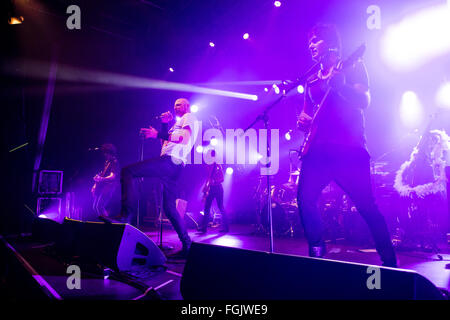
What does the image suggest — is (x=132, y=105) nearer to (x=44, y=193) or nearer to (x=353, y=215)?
(x=44, y=193)

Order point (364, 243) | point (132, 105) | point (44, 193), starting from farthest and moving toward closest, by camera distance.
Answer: point (132, 105) < point (44, 193) < point (364, 243)

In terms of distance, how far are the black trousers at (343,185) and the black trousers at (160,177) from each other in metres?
1.79

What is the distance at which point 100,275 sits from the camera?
8.38 ft

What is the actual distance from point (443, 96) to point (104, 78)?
31.7ft

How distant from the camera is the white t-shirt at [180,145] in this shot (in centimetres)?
349

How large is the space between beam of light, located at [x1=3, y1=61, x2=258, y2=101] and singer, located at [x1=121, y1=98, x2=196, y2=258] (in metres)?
4.75

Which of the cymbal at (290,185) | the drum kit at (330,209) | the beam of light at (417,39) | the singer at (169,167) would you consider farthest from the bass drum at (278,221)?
the beam of light at (417,39)

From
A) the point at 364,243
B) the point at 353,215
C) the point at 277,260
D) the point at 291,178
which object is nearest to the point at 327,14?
the point at 291,178

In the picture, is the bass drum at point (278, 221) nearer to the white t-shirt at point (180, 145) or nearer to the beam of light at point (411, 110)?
the white t-shirt at point (180, 145)

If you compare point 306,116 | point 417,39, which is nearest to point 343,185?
point 306,116

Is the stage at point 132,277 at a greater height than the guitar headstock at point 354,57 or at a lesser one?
lesser

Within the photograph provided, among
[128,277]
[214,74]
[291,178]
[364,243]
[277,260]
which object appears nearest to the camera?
[277,260]

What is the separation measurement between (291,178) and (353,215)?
4.64 feet

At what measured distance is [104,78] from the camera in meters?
8.92
